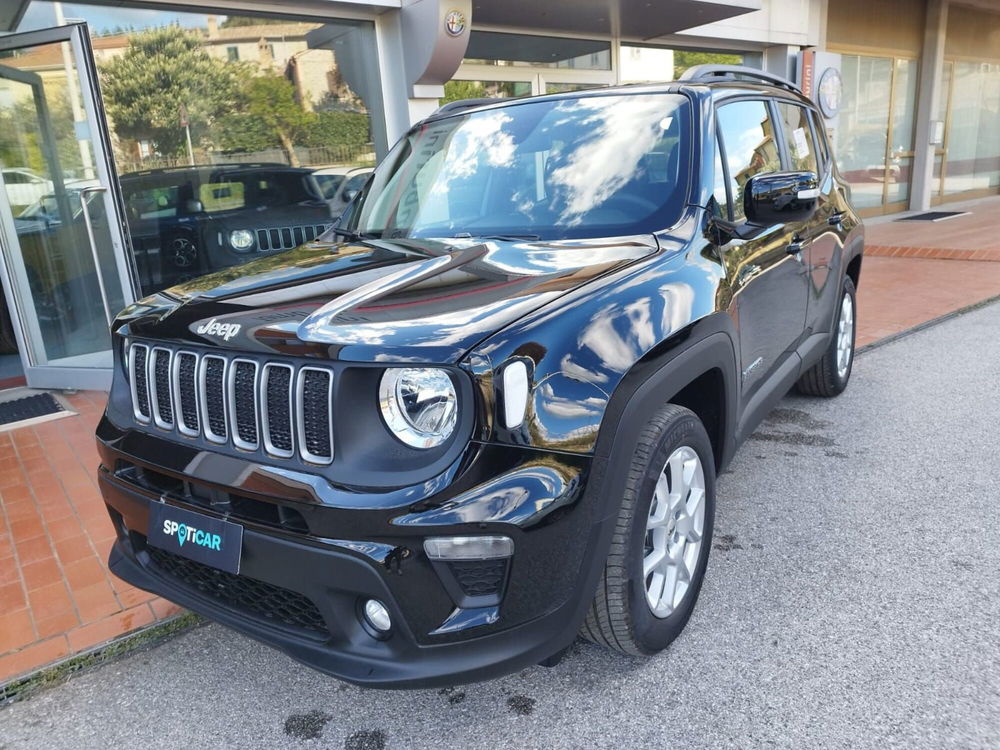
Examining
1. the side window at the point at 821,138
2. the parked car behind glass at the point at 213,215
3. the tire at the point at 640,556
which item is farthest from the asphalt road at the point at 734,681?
the parked car behind glass at the point at 213,215

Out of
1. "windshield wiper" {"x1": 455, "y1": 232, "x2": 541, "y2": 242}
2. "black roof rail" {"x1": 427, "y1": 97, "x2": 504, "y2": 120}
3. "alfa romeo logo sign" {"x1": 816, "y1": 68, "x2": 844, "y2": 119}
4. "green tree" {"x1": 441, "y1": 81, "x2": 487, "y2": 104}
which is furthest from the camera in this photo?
"alfa romeo logo sign" {"x1": 816, "y1": 68, "x2": 844, "y2": 119}

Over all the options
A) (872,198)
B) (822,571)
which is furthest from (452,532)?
(872,198)

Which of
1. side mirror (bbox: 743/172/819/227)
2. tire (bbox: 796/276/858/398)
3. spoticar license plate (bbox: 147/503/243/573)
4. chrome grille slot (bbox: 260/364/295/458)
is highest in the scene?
side mirror (bbox: 743/172/819/227)

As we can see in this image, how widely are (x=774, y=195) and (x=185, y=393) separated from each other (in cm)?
202

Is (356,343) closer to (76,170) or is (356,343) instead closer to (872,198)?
(76,170)

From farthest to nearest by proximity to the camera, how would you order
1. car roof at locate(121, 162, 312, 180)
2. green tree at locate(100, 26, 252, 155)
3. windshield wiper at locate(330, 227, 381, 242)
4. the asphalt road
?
1. car roof at locate(121, 162, 312, 180)
2. green tree at locate(100, 26, 252, 155)
3. windshield wiper at locate(330, 227, 381, 242)
4. the asphalt road

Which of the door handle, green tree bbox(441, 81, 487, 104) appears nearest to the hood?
the door handle

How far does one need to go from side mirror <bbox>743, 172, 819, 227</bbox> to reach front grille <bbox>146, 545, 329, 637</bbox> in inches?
76.7

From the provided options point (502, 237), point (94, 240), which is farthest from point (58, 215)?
point (502, 237)

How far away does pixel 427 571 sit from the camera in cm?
176

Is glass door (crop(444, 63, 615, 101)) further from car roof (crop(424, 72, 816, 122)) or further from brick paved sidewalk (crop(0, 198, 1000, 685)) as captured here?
car roof (crop(424, 72, 816, 122))

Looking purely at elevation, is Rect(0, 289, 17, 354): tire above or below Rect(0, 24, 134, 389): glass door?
below

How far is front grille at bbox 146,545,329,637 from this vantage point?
6.47 feet

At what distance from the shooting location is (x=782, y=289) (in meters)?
3.28
